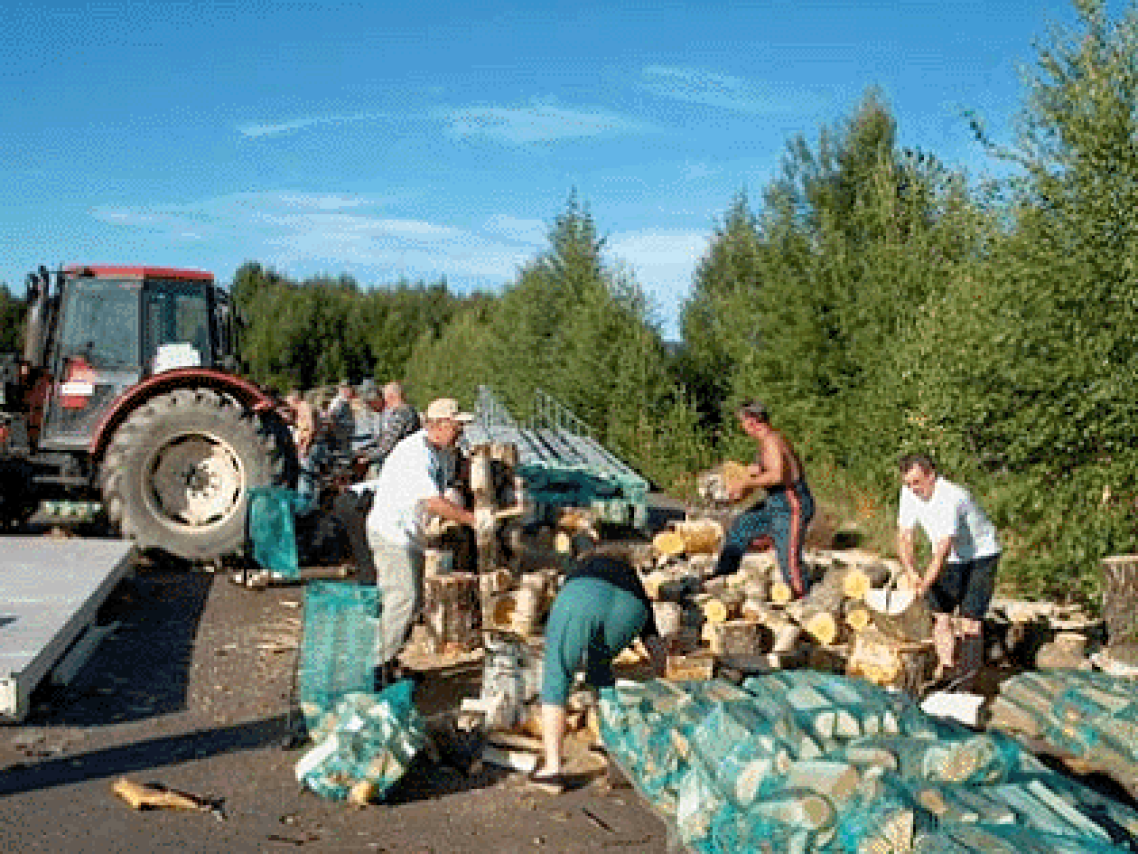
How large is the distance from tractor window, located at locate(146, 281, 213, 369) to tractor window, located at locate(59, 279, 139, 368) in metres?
0.15

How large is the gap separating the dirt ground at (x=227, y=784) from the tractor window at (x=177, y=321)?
161 inches

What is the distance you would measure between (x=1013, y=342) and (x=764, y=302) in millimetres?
9127

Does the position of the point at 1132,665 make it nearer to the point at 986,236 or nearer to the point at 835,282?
the point at 986,236

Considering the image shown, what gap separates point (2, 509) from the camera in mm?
12125

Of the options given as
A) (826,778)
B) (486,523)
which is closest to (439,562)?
(486,523)

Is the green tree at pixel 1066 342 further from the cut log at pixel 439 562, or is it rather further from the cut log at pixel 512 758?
the cut log at pixel 512 758

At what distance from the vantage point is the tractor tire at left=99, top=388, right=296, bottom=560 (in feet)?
38.0

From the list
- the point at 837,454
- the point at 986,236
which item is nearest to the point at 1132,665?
the point at 986,236

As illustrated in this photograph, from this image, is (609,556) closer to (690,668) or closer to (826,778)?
(690,668)

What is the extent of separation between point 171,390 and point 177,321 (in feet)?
2.65

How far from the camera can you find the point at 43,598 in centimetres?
870

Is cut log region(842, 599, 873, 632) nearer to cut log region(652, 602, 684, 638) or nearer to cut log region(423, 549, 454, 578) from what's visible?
cut log region(652, 602, 684, 638)

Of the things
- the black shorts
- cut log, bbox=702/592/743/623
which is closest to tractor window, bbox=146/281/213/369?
cut log, bbox=702/592/743/623

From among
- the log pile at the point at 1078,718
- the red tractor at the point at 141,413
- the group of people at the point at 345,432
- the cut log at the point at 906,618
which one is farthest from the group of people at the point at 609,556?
the red tractor at the point at 141,413
